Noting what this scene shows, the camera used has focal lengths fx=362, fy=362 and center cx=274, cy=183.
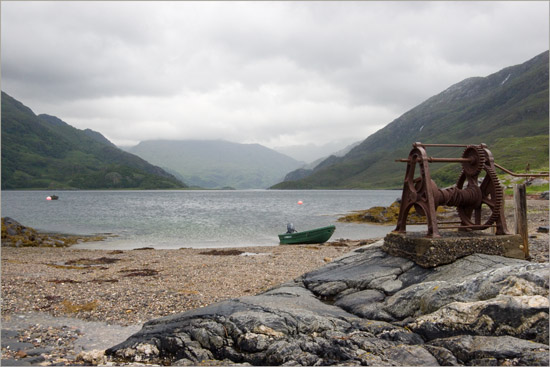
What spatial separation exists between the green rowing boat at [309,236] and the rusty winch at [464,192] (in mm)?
25028

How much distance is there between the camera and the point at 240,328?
8.37m

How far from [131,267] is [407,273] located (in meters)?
18.7

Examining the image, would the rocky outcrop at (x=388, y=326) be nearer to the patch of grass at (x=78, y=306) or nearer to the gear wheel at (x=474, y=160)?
the gear wheel at (x=474, y=160)

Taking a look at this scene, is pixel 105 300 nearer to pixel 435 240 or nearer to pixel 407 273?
pixel 407 273

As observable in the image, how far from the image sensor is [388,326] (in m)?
8.09

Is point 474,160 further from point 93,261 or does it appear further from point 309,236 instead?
point 309,236

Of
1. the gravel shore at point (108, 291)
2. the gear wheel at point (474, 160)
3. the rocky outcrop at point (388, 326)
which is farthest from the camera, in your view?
the gear wheel at point (474, 160)

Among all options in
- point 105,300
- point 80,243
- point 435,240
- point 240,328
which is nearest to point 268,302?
point 240,328

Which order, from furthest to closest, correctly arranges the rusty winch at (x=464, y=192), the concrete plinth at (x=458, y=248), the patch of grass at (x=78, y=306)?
the patch of grass at (x=78, y=306) < the rusty winch at (x=464, y=192) < the concrete plinth at (x=458, y=248)

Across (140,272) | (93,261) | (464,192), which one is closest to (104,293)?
(140,272)

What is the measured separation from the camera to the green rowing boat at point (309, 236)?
3712cm

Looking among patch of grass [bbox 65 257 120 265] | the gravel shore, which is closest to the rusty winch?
the gravel shore

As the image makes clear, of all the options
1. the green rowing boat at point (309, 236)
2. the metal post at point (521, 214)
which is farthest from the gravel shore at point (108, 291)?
the green rowing boat at point (309, 236)

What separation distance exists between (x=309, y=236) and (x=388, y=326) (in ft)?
96.8
